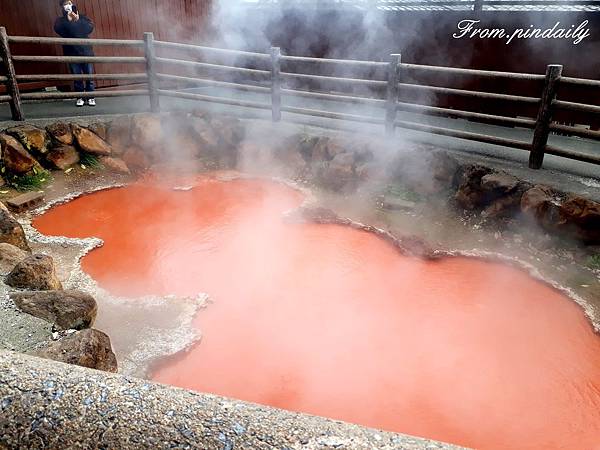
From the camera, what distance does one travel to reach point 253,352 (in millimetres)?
3572

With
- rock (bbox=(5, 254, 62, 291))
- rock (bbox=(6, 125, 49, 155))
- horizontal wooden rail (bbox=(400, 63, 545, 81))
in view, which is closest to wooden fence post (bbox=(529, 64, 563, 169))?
horizontal wooden rail (bbox=(400, 63, 545, 81))

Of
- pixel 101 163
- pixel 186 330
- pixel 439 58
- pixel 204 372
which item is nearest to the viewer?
pixel 204 372

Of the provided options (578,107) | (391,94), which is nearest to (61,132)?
(391,94)

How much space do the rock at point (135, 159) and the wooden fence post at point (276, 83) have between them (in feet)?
6.63

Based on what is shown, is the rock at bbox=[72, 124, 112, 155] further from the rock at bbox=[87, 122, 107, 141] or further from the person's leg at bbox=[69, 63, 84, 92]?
the person's leg at bbox=[69, 63, 84, 92]

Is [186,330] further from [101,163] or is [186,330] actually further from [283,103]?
[283,103]

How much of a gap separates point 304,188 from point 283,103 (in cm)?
243

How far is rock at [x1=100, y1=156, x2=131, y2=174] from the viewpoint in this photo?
6785mm

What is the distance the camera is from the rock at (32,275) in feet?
10.7

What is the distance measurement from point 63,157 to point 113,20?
339 centimetres

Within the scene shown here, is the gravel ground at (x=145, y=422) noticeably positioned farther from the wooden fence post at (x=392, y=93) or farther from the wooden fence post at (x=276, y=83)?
the wooden fence post at (x=276, y=83)

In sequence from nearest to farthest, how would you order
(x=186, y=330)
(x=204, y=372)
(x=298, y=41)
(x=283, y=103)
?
(x=204, y=372) < (x=186, y=330) < (x=283, y=103) < (x=298, y=41)

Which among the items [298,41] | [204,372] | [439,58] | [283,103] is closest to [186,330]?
[204,372]

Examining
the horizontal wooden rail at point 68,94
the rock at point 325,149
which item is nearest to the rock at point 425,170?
the rock at point 325,149
